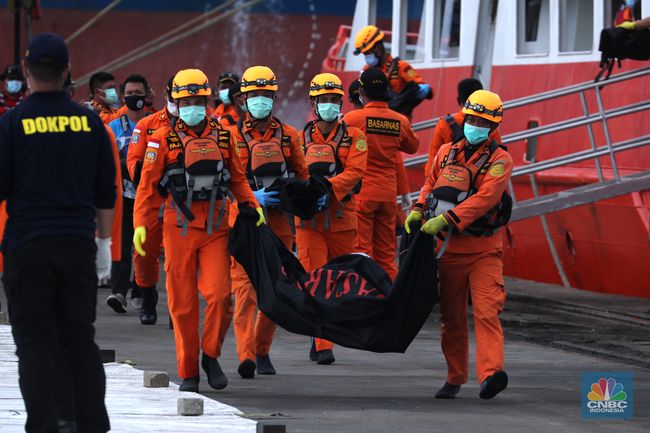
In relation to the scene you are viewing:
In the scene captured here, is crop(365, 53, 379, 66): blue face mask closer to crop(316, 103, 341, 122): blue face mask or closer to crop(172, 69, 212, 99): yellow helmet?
crop(316, 103, 341, 122): blue face mask

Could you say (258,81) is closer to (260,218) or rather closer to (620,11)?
(260,218)

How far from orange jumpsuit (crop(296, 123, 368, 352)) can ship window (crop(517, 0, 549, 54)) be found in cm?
793

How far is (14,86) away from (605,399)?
1222cm

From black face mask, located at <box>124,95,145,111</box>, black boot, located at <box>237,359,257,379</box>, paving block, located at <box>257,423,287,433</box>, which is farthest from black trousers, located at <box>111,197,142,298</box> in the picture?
paving block, located at <box>257,423,287,433</box>

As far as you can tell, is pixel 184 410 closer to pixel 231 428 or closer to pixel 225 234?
pixel 231 428

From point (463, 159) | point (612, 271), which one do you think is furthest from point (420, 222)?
point (612, 271)

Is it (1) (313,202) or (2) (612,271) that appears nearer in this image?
(1) (313,202)

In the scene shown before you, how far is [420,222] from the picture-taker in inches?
416

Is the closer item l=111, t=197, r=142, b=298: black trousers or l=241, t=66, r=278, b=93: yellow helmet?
l=241, t=66, r=278, b=93: yellow helmet

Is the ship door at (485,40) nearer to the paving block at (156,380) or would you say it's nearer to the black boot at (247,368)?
the black boot at (247,368)

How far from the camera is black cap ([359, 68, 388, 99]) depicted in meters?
13.4

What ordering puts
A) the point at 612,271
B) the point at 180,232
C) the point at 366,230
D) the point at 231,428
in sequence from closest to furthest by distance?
1. the point at 231,428
2. the point at 180,232
3. the point at 366,230
4. the point at 612,271

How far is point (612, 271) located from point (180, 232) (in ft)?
26.5

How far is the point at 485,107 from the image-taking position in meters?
10.5
